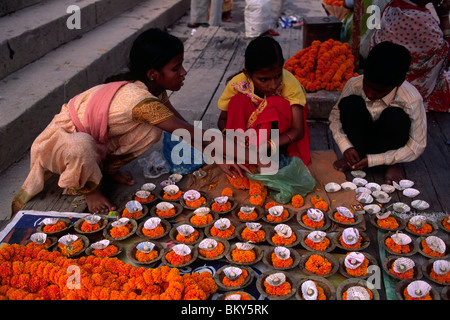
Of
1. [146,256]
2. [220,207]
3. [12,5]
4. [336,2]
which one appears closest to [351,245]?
[220,207]

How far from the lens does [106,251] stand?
7.12ft

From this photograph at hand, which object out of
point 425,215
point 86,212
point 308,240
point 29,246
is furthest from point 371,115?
point 29,246

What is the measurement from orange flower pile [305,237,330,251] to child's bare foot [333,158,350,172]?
2.78ft

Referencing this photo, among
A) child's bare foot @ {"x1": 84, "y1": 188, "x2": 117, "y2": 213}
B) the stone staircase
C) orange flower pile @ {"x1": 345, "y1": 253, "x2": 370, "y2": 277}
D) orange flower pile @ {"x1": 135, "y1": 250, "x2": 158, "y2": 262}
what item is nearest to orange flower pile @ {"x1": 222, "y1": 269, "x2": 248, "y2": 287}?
orange flower pile @ {"x1": 135, "y1": 250, "x2": 158, "y2": 262}

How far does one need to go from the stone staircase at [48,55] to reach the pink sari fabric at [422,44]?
276 cm

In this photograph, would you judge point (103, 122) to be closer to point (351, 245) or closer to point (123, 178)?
point (123, 178)

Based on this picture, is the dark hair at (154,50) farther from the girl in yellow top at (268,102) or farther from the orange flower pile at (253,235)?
the orange flower pile at (253,235)

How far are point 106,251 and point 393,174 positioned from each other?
189cm

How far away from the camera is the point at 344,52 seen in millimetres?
3996

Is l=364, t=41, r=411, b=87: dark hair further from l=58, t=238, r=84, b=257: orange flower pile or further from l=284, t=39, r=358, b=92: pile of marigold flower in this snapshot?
l=58, t=238, r=84, b=257: orange flower pile

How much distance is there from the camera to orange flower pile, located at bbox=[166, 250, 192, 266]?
6.85 feet

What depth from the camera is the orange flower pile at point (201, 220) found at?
2.39 meters
